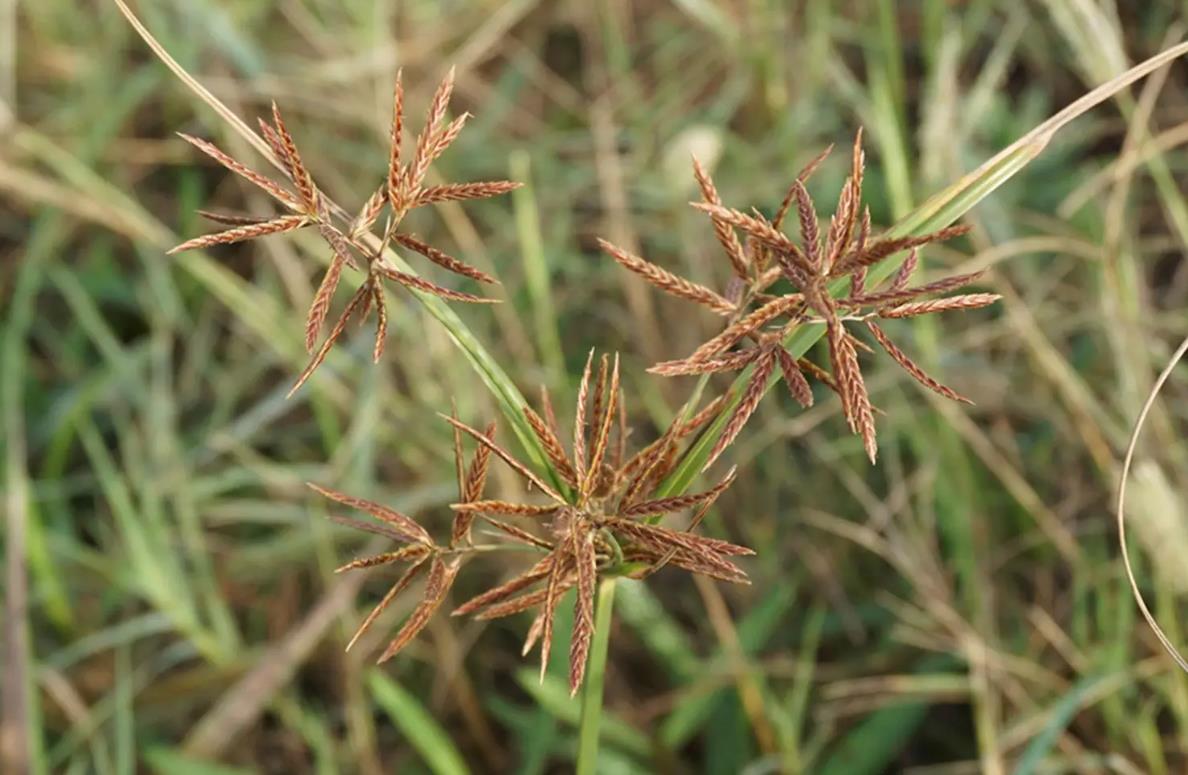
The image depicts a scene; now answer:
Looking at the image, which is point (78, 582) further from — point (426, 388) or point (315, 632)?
point (426, 388)

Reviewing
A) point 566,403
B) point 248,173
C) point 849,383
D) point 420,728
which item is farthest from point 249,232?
point 566,403

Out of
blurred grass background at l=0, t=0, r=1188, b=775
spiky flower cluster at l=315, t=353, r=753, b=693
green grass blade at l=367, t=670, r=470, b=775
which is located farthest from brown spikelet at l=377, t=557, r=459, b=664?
green grass blade at l=367, t=670, r=470, b=775

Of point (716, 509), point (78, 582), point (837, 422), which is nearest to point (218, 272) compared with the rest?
point (78, 582)

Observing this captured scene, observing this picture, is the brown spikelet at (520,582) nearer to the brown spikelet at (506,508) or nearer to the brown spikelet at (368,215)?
the brown spikelet at (506,508)

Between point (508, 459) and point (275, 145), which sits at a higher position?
point (275, 145)

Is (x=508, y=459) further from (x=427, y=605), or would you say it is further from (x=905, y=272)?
(x=905, y=272)

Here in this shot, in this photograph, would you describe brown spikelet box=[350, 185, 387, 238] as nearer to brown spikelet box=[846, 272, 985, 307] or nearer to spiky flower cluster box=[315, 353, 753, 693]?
spiky flower cluster box=[315, 353, 753, 693]
